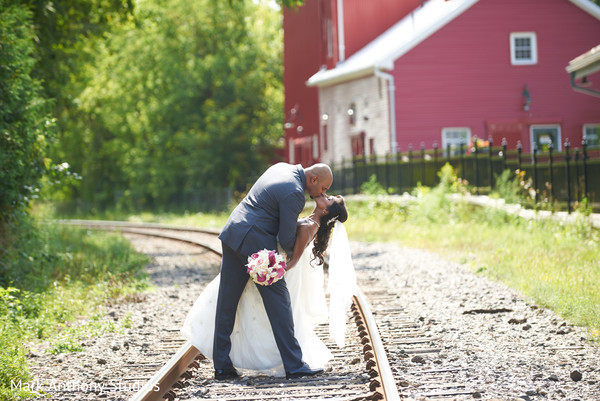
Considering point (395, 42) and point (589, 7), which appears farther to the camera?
point (395, 42)

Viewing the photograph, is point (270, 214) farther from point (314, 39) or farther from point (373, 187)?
point (314, 39)

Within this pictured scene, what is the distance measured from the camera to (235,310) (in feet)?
22.7

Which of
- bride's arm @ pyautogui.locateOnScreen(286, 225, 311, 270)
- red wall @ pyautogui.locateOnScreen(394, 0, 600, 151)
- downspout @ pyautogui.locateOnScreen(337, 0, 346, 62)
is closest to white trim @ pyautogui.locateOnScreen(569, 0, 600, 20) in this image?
red wall @ pyautogui.locateOnScreen(394, 0, 600, 151)

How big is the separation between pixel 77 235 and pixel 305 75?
1739 centimetres

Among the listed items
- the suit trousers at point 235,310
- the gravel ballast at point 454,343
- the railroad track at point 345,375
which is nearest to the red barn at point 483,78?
the gravel ballast at point 454,343

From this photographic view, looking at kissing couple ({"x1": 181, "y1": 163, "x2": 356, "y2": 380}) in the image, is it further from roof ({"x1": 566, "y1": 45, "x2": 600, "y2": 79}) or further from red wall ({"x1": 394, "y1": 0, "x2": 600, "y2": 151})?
red wall ({"x1": 394, "y1": 0, "x2": 600, "y2": 151})

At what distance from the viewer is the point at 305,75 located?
36.6m

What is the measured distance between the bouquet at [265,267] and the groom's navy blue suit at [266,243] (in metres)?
0.15

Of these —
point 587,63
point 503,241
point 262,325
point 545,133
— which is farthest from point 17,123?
point 545,133

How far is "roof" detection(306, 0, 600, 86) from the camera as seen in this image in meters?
27.6

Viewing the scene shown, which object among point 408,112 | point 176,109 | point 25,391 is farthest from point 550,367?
point 176,109

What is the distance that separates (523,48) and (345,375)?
80.1 feet

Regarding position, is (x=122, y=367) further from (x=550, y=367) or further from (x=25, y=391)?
(x=550, y=367)

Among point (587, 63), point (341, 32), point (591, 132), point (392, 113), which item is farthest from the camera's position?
point (341, 32)
